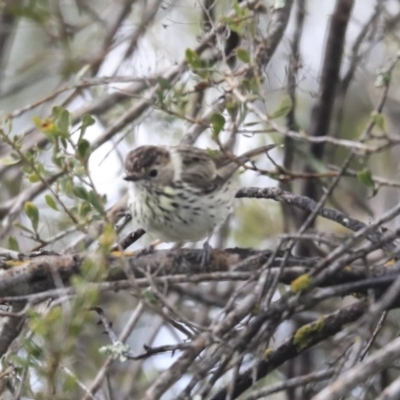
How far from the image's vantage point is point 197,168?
15.5 ft

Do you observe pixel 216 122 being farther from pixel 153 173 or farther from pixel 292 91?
pixel 292 91

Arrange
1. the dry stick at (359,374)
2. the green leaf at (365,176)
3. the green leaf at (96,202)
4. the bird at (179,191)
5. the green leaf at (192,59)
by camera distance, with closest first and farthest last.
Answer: the dry stick at (359,374) → the green leaf at (96,202) → the green leaf at (365,176) → the green leaf at (192,59) → the bird at (179,191)

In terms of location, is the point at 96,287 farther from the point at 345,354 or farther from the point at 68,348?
the point at 345,354

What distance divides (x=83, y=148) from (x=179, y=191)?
3.45 ft

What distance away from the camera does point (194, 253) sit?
3.57m

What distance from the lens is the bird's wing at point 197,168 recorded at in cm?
457

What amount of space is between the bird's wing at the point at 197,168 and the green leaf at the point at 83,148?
105 centimetres

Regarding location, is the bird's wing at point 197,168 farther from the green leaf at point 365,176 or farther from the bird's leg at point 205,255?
the green leaf at point 365,176

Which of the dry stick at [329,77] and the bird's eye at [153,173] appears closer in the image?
the bird's eye at [153,173]

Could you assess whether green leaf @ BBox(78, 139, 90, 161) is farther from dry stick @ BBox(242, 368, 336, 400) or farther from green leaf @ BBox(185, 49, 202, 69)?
dry stick @ BBox(242, 368, 336, 400)

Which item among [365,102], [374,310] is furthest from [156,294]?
[365,102]

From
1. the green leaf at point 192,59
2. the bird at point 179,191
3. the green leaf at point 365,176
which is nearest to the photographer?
the green leaf at point 365,176

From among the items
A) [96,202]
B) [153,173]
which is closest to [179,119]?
[153,173]

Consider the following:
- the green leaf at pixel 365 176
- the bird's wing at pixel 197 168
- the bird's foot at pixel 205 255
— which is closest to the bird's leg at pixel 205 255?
the bird's foot at pixel 205 255
